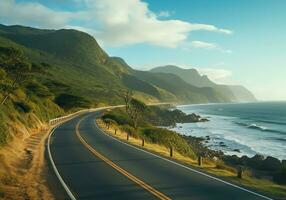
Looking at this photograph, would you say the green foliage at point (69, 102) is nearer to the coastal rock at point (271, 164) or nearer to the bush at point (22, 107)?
the bush at point (22, 107)

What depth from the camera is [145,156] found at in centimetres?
2808

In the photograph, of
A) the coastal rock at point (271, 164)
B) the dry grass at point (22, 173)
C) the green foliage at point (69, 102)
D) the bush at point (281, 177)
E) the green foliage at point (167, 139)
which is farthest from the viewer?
the green foliage at point (69, 102)

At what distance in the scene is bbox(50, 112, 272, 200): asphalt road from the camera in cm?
1566

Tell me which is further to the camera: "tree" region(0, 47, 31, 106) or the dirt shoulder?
"tree" region(0, 47, 31, 106)

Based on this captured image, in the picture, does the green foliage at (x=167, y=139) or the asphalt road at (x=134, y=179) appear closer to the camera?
the asphalt road at (x=134, y=179)

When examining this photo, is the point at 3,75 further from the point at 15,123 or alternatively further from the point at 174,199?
the point at 174,199

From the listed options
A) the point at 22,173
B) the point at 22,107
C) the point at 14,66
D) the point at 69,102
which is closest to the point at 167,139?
the point at 22,107

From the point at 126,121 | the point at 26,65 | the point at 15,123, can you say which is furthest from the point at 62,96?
the point at 15,123

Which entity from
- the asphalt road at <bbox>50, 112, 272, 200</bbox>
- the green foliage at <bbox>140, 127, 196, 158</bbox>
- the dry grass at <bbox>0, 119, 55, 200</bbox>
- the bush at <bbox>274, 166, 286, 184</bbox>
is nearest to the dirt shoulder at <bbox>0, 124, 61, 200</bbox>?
the dry grass at <bbox>0, 119, 55, 200</bbox>

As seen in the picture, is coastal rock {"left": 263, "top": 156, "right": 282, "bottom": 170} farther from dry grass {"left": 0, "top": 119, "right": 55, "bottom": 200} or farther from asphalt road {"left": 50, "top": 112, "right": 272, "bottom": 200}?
dry grass {"left": 0, "top": 119, "right": 55, "bottom": 200}

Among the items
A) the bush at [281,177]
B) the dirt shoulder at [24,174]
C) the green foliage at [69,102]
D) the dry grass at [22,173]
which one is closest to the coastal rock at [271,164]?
the bush at [281,177]

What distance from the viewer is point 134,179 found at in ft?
62.0

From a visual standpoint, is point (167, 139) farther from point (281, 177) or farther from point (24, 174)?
point (24, 174)

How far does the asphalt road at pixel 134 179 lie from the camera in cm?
1566
